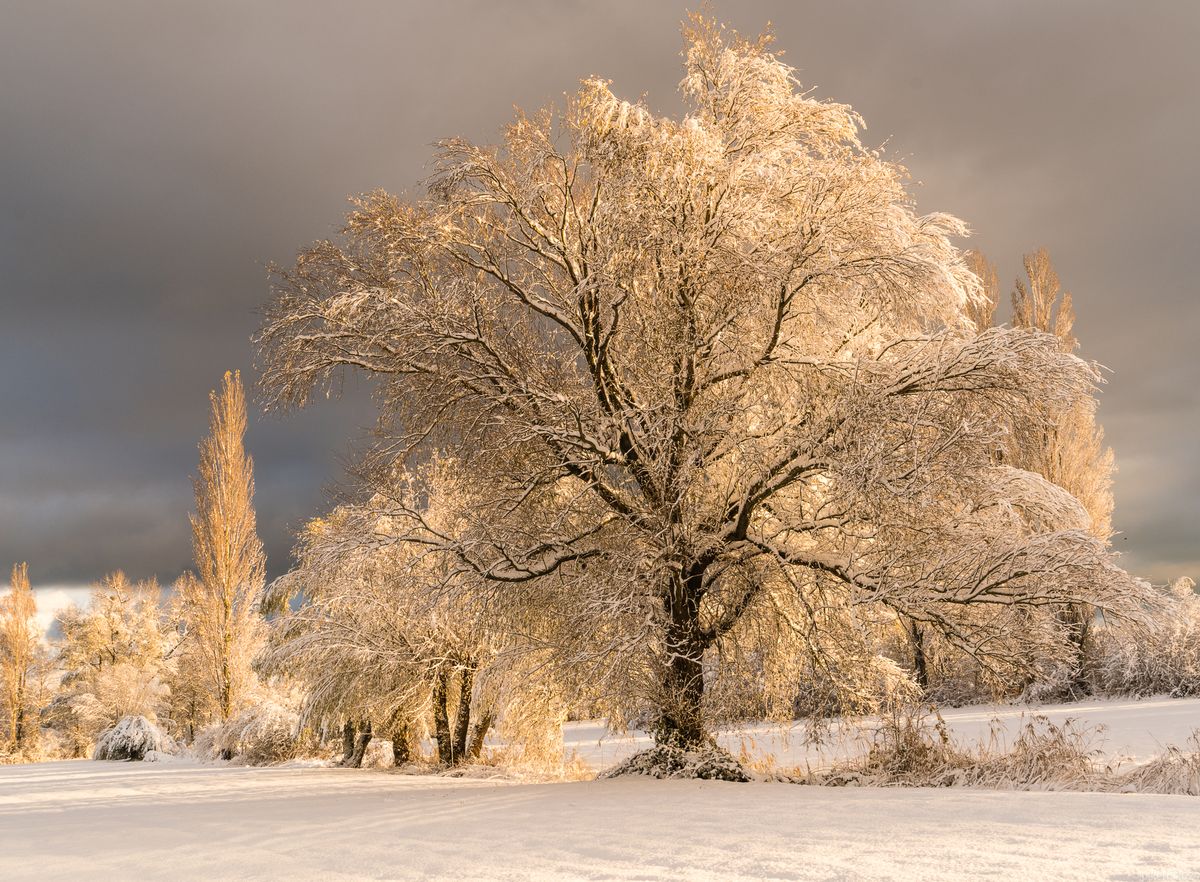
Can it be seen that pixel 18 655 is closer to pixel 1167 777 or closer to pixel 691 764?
pixel 691 764

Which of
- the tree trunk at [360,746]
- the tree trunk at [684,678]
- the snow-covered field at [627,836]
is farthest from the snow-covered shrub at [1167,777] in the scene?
the tree trunk at [360,746]

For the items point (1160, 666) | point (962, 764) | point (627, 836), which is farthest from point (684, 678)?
point (1160, 666)

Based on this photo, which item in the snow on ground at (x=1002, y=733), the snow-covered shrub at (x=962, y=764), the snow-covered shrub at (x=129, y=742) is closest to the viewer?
the snow-covered shrub at (x=962, y=764)

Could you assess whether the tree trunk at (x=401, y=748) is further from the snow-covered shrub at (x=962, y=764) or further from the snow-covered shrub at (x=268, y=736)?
the snow-covered shrub at (x=962, y=764)

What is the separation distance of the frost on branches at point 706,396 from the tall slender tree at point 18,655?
3271 centimetres

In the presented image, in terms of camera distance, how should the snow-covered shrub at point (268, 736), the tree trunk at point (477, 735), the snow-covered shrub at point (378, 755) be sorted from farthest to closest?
the snow-covered shrub at point (268, 736) → the snow-covered shrub at point (378, 755) → the tree trunk at point (477, 735)

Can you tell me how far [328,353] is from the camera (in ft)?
31.0

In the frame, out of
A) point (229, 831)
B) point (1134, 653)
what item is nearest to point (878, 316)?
point (229, 831)

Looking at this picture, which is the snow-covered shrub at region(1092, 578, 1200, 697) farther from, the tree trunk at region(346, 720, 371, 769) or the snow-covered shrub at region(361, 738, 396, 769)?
the tree trunk at region(346, 720, 371, 769)

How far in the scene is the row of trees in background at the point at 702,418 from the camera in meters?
8.34

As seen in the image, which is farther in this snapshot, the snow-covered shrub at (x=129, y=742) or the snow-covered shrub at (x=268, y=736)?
the snow-covered shrub at (x=129, y=742)

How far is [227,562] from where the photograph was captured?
86.1 feet

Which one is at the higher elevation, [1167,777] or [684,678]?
[684,678]

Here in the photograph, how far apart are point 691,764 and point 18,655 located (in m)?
35.3
